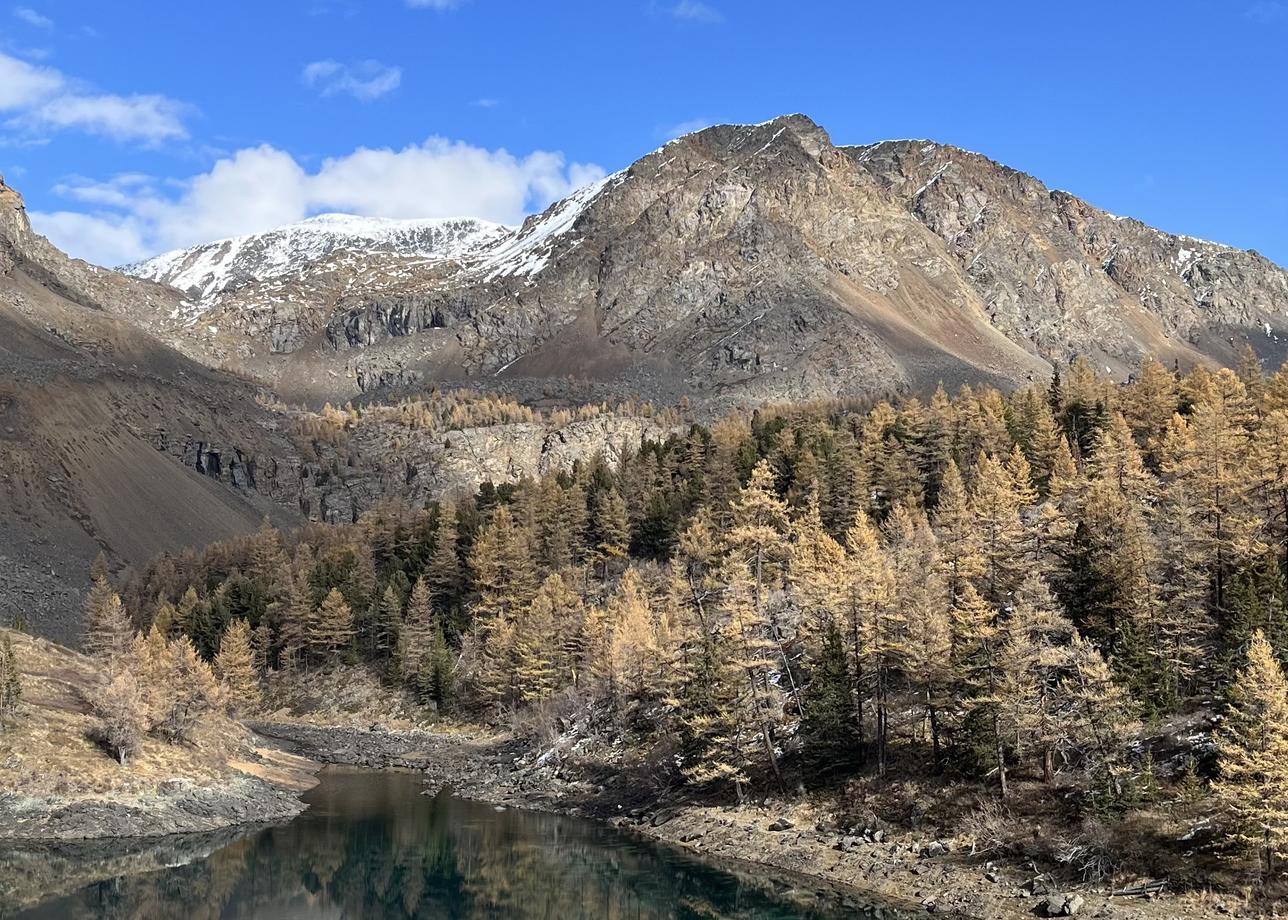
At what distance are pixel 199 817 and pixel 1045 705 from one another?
153 ft

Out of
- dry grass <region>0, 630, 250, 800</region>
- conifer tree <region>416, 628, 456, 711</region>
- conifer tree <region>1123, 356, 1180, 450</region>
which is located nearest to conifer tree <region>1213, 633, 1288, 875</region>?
dry grass <region>0, 630, 250, 800</region>

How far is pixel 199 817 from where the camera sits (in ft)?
203

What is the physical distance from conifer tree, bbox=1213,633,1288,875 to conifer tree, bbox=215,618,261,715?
88625 mm

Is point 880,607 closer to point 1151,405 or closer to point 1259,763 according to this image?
point 1259,763

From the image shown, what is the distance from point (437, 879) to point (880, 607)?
26625 millimetres

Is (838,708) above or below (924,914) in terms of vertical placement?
above

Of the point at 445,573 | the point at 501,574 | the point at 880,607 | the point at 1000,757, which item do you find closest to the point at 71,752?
the point at 880,607

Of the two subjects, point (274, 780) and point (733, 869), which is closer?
point (733, 869)

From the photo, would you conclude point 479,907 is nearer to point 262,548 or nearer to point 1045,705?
point 1045,705

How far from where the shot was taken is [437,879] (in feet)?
177

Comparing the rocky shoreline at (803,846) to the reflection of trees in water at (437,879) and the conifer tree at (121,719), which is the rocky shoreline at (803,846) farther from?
the conifer tree at (121,719)

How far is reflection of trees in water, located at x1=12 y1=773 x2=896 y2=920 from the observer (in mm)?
48000

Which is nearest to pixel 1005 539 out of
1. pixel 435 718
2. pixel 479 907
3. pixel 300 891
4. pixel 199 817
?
pixel 479 907

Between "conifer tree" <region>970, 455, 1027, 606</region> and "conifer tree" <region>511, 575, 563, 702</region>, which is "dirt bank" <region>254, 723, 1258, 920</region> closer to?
"conifer tree" <region>511, 575, 563, 702</region>
